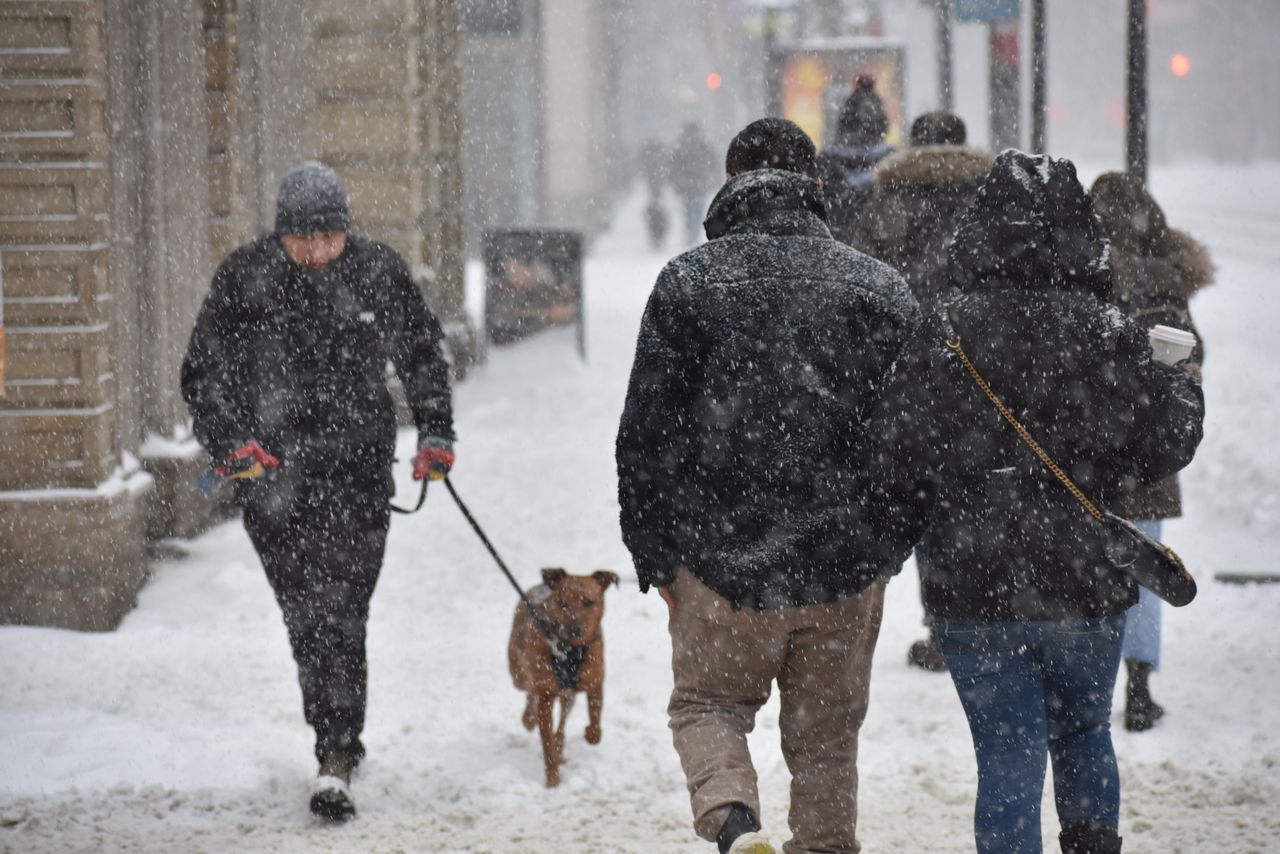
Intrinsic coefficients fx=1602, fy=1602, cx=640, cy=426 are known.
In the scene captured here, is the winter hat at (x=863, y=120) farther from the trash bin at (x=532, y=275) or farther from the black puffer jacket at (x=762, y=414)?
the trash bin at (x=532, y=275)

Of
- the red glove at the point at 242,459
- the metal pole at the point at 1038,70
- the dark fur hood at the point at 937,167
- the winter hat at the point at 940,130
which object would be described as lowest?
the red glove at the point at 242,459

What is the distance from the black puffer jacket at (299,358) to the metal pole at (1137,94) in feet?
14.2

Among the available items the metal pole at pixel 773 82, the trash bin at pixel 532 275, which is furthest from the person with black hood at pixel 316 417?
the metal pole at pixel 773 82

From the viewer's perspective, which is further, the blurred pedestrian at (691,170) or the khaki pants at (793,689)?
the blurred pedestrian at (691,170)

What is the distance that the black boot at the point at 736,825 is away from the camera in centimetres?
362

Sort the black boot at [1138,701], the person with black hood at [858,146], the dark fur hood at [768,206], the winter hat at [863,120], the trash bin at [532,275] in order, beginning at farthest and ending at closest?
1. the trash bin at [532,275]
2. the winter hat at [863,120]
3. the person with black hood at [858,146]
4. the black boot at [1138,701]
5. the dark fur hood at [768,206]

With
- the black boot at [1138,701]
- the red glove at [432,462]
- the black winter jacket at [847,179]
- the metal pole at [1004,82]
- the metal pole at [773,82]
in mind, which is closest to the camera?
the red glove at [432,462]

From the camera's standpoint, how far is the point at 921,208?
6.28m

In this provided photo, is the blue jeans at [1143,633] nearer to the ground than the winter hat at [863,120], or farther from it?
nearer to the ground

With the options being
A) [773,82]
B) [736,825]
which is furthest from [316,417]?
[773,82]

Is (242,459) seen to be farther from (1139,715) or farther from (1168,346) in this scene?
(1139,715)

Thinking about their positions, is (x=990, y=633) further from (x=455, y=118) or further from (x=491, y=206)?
(x=491, y=206)

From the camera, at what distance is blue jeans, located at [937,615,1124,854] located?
3758mm

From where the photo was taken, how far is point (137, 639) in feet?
23.2
